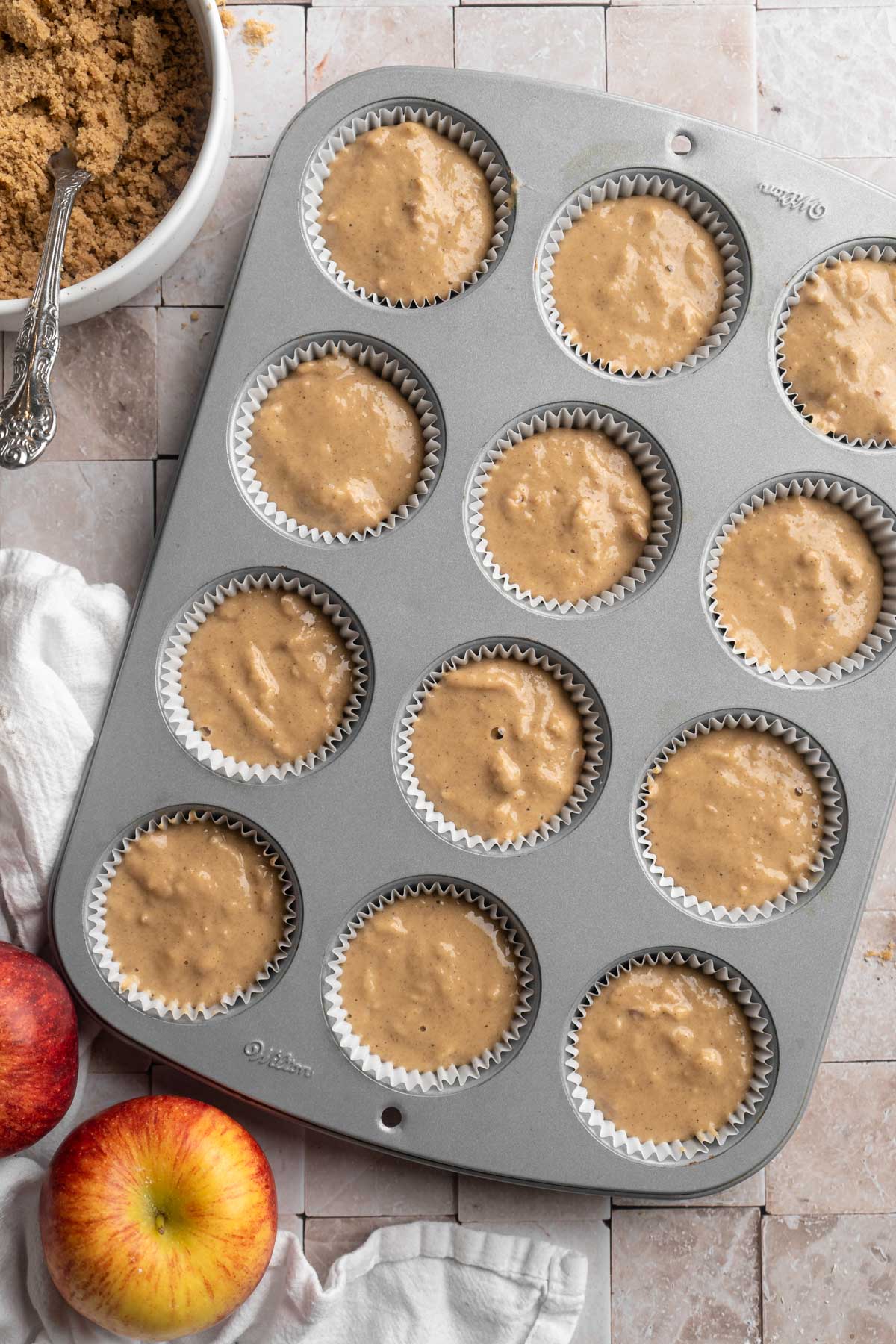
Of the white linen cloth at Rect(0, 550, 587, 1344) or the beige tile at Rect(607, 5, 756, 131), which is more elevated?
the beige tile at Rect(607, 5, 756, 131)

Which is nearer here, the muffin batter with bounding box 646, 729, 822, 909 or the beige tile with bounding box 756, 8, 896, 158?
the muffin batter with bounding box 646, 729, 822, 909

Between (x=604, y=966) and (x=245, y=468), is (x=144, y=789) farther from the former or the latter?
(x=604, y=966)

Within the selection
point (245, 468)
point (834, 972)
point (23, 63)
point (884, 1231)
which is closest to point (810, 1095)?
point (834, 972)

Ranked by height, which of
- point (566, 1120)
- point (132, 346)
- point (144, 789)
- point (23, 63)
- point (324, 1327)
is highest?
point (23, 63)

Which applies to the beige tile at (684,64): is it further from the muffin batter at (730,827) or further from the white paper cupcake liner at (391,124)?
the muffin batter at (730,827)

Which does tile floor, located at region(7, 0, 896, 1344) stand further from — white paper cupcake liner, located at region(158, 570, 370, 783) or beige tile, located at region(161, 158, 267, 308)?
white paper cupcake liner, located at region(158, 570, 370, 783)

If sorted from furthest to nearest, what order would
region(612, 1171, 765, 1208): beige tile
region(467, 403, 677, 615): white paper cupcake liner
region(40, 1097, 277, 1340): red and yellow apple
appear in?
1. region(612, 1171, 765, 1208): beige tile
2. region(467, 403, 677, 615): white paper cupcake liner
3. region(40, 1097, 277, 1340): red and yellow apple

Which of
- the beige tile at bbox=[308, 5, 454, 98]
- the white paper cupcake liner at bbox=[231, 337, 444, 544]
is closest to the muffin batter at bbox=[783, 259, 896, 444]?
the white paper cupcake liner at bbox=[231, 337, 444, 544]
